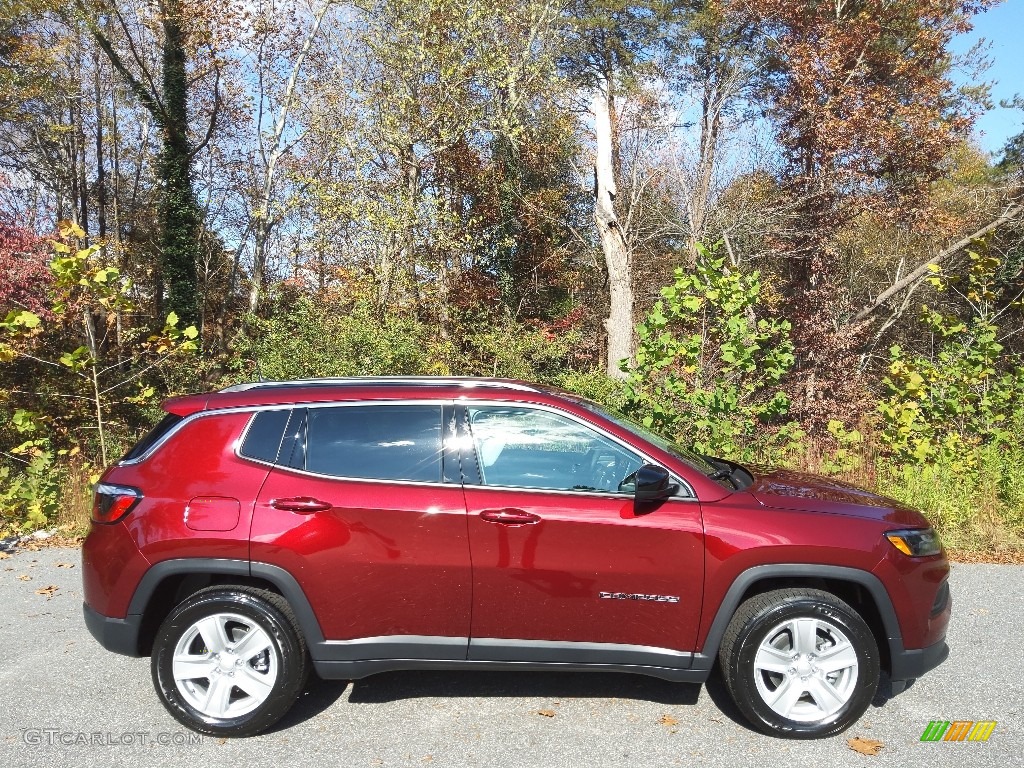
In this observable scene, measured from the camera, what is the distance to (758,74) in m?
21.2

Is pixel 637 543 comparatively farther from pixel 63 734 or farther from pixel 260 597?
pixel 63 734

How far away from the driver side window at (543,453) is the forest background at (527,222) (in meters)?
3.78

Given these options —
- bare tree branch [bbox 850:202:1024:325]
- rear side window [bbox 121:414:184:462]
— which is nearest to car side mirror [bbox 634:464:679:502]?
rear side window [bbox 121:414:184:462]

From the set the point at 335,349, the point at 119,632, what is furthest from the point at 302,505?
the point at 335,349

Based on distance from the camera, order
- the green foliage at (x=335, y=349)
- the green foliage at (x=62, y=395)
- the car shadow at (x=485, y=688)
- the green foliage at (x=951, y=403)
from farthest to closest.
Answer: the green foliage at (x=335, y=349)
the green foliage at (x=951, y=403)
the green foliage at (x=62, y=395)
the car shadow at (x=485, y=688)

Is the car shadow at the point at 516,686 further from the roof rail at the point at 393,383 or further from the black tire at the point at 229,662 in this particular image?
the roof rail at the point at 393,383

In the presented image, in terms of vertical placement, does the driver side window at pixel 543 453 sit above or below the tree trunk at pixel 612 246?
below

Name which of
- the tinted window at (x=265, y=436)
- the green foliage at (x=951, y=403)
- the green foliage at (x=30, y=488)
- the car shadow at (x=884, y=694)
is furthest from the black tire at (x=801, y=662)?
the green foliage at (x=30, y=488)

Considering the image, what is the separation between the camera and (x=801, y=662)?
137 inches

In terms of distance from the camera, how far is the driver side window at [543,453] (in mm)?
3564

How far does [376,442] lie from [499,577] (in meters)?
0.92

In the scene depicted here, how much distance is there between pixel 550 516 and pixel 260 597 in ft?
4.85

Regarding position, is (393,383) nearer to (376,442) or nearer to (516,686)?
(376,442)

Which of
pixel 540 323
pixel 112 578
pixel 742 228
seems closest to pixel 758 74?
pixel 742 228
